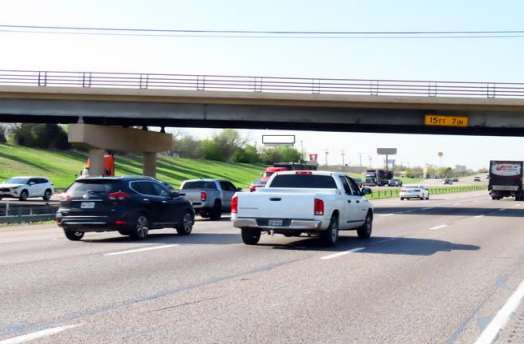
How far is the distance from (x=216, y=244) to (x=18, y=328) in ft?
37.4

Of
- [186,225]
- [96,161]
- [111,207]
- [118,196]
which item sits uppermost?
[96,161]

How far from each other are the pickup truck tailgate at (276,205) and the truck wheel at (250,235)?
96 cm

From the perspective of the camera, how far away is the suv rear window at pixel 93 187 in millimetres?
20531

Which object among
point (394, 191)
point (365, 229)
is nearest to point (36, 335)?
point (365, 229)

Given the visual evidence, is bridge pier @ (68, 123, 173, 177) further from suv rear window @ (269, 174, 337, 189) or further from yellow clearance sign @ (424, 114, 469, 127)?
suv rear window @ (269, 174, 337, 189)

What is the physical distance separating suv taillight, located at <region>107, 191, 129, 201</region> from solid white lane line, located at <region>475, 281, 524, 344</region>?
36.1 feet

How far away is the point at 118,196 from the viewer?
20.5m

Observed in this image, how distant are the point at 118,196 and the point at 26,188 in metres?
35.8

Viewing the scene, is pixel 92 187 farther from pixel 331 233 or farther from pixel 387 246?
pixel 387 246

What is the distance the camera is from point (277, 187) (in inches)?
802

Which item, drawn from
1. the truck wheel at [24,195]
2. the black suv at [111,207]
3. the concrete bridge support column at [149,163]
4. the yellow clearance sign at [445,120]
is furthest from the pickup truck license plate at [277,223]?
the truck wheel at [24,195]

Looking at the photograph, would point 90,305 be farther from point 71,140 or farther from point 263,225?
point 71,140

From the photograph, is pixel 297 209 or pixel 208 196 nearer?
pixel 297 209

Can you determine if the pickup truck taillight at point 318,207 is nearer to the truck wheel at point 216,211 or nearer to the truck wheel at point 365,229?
the truck wheel at point 365,229
